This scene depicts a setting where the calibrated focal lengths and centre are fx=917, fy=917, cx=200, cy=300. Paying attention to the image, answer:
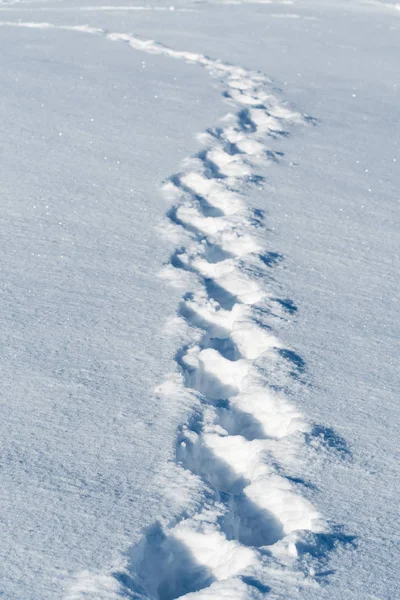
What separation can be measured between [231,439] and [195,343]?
44 centimetres

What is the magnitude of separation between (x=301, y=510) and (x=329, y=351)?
0.69 meters

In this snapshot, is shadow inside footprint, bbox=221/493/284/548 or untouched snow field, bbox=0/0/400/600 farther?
shadow inside footprint, bbox=221/493/284/548

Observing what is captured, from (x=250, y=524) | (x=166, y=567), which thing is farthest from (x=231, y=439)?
(x=166, y=567)

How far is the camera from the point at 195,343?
2.38 m

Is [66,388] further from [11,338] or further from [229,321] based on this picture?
[229,321]

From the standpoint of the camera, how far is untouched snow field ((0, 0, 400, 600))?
1639 millimetres

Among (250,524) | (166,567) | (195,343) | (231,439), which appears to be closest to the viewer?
(166,567)

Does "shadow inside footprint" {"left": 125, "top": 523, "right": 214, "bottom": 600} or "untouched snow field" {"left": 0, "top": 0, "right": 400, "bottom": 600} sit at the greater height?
"untouched snow field" {"left": 0, "top": 0, "right": 400, "bottom": 600}

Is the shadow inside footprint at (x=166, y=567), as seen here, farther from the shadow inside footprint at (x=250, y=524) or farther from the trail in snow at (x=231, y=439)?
the shadow inside footprint at (x=250, y=524)

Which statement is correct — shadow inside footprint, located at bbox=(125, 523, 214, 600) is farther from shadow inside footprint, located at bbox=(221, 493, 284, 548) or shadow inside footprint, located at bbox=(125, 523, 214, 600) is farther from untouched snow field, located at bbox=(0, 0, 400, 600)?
shadow inside footprint, located at bbox=(221, 493, 284, 548)

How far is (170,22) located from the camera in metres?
7.33

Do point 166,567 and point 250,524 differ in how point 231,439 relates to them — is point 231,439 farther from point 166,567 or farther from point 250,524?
point 166,567

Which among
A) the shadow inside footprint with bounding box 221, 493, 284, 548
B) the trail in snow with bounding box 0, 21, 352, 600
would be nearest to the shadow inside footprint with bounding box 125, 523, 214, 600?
the trail in snow with bounding box 0, 21, 352, 600

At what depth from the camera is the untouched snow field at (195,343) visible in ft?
5.38
